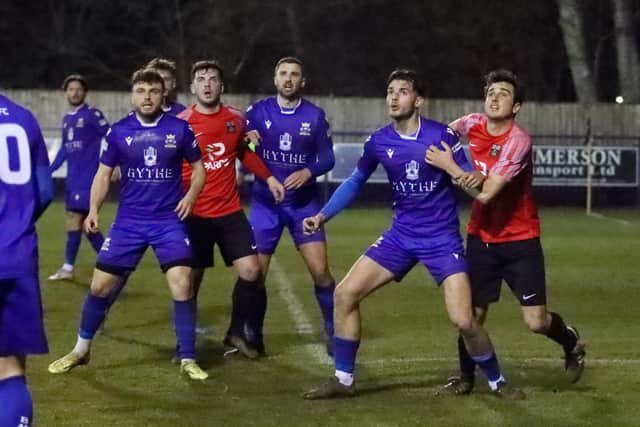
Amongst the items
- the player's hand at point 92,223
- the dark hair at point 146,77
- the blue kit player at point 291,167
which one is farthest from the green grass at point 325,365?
the dark hair at point 146,77

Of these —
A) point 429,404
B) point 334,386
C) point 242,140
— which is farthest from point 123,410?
point 242,140

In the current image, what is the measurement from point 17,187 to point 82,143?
324 inches

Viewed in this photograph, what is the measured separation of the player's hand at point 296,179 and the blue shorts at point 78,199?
188 inches

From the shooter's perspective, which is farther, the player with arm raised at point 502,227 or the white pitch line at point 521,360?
the white pitch line at point 521,360

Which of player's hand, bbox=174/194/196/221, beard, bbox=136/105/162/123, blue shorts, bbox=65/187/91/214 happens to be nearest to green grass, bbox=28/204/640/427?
blue shorts, bbox=65/187/91/214

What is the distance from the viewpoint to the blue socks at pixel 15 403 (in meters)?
5.67

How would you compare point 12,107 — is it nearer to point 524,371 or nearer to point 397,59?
point 524,371

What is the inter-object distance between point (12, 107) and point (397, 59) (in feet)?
111

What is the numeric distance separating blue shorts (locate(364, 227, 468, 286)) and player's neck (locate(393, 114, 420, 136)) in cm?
60

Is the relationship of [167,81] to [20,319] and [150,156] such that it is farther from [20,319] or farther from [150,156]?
[20,319]

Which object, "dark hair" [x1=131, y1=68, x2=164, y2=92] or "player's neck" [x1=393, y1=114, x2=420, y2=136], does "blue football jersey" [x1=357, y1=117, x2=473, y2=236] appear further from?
"dark hair" [x1=131, y1=68, x2=164, y2=92]

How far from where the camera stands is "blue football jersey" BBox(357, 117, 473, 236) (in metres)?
8.02

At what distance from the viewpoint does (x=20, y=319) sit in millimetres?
5805

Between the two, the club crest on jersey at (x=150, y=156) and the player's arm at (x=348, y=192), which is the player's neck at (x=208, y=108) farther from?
the player's arm at (x=348, y=192)
